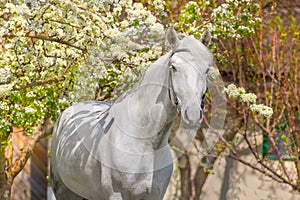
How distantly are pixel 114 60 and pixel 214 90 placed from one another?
85 centimetres

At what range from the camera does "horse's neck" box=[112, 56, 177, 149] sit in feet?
9.14

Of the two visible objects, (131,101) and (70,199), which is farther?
(70,199)

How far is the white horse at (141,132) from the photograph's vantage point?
2609 millimetres

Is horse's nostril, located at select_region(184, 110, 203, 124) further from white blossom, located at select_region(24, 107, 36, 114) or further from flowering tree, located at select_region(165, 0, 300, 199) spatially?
→ flowering tree, located at select_region(165, 0, 300, 199)

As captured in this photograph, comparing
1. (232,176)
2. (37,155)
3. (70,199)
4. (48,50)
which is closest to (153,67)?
(70,199)

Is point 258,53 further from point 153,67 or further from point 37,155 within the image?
point 153,67

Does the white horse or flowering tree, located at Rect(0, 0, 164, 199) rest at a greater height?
flowering tree, located at Rect(0, 0, 164, 199)

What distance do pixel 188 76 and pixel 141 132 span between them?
1.74ft

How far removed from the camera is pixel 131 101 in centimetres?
301

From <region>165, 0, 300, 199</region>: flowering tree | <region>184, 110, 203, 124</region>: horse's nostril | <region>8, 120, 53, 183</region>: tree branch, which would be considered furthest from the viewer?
<region>165, 0, 300, 199</region>: flowering tree

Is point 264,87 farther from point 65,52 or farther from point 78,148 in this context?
point 78,148

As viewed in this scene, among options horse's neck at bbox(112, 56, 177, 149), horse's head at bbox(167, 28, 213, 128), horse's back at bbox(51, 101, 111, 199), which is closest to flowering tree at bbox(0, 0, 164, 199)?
horse's back at bbox(51, 101, 111, 199)

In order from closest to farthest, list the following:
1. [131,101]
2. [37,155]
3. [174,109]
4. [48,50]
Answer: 1. [174,109]
2. [131,101]
3. [48,50]
4. [37,155]

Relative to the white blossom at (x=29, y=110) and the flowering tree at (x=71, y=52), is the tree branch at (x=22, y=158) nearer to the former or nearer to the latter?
the flowering tree at (x=71, y=52)
